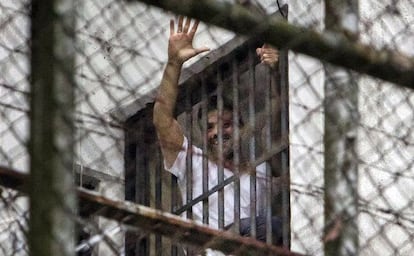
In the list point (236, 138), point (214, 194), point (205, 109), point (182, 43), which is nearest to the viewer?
point (182, 43)

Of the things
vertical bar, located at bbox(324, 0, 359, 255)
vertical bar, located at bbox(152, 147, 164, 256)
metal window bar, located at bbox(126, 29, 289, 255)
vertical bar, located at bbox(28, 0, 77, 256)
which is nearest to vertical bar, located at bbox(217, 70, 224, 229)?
metal window bar, located at bbox(126, 29, 289, 255)

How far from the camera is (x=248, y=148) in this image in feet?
31.2

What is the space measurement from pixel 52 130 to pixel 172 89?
278cm

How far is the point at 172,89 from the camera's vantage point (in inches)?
282

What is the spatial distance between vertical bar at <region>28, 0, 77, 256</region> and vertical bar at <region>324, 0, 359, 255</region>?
Answer: 2.92 feet

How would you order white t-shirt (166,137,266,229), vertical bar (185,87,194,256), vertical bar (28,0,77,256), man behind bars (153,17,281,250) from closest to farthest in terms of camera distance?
vertical bar (28,0,77,256), man behind bars (153,17,281,250), white t-shirt (166,137,266,229), vertical bar (185,87,194,256)

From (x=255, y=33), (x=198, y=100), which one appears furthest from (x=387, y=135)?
(x=198, y=100)

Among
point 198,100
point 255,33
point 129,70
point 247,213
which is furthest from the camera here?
point 198,100

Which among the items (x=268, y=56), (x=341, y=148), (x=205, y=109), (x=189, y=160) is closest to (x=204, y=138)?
(x=189, y=160)

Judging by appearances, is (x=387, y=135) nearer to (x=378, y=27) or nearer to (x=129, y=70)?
(x=378, y=27)

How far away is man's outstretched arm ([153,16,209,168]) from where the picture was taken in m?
7.35

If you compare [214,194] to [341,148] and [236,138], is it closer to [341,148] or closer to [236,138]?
[236,138]

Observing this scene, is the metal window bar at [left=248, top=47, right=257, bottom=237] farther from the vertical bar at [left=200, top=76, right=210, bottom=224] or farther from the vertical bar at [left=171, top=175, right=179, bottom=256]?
the vertical bar at [left=171, top=175, right=179, bottom=256]

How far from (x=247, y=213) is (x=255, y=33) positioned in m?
4.61
